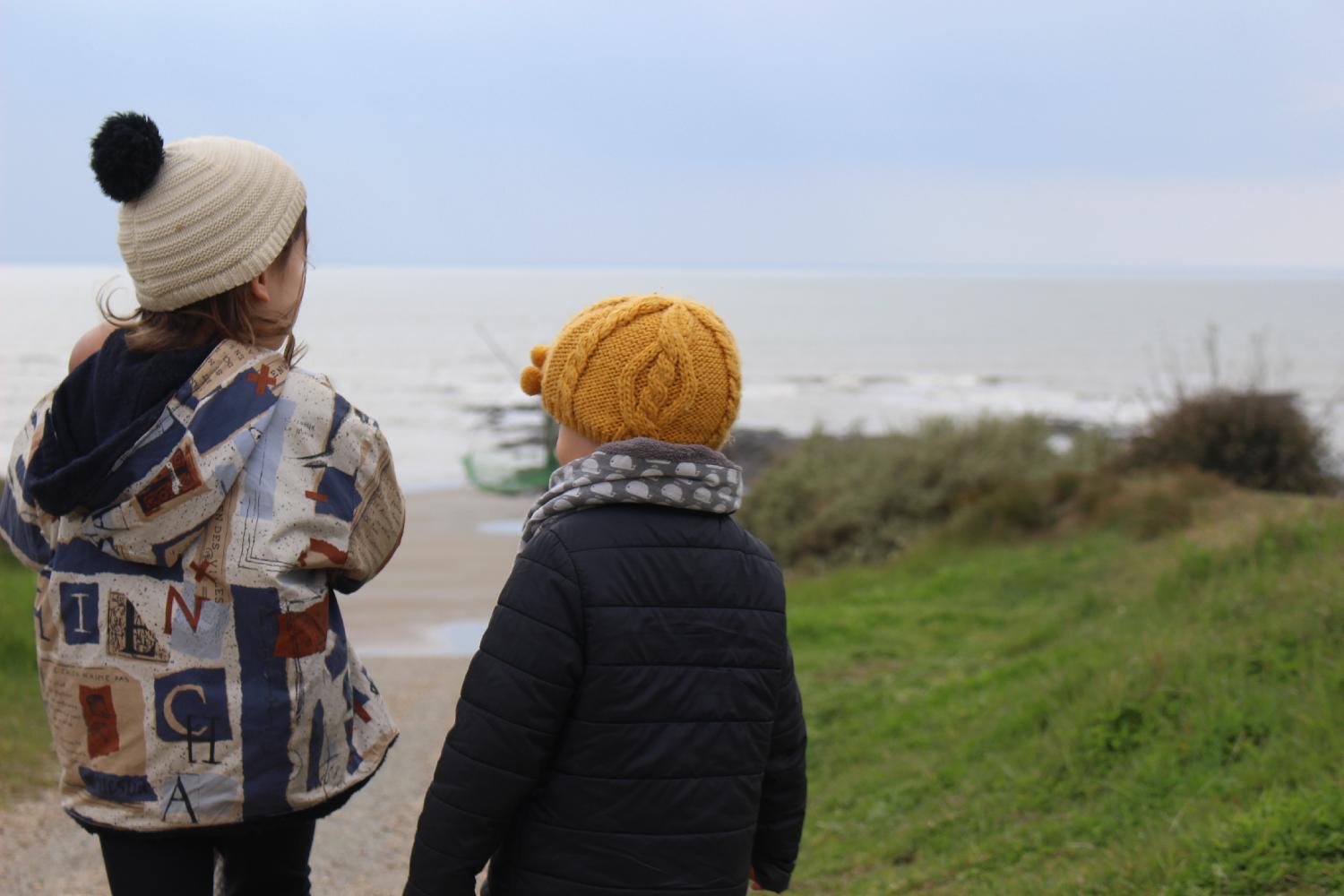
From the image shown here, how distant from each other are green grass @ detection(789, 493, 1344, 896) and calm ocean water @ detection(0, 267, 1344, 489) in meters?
2.21

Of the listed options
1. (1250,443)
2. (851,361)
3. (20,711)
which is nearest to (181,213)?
(20,711)

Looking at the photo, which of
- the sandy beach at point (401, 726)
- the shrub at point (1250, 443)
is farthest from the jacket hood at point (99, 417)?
the shrub at point (1250, 443)

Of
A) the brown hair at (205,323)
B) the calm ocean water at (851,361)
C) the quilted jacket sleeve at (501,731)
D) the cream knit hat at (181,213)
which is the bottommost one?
the calm ocean water at (851,361)

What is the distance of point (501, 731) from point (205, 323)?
91 centimetres

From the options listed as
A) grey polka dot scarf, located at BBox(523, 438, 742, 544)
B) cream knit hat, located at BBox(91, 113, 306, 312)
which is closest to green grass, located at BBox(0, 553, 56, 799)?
cream knit hat, located at BBox(91, 113, 306, 312)

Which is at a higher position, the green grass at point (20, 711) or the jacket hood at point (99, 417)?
the jacket hood at point (99, 417)

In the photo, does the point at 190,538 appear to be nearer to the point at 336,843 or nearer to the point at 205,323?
the point at 205,323

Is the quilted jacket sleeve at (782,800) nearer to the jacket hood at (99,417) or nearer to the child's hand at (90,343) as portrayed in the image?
the jacket hood at (99,417)

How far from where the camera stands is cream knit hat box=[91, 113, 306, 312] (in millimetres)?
2217

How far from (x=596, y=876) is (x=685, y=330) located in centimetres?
95

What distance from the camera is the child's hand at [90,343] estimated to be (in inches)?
89.3

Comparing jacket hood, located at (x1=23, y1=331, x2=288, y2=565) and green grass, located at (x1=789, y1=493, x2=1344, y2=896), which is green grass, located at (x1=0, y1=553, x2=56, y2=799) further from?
jacket hood, located at (x1=23, y1=331, x2=288, y2=565)

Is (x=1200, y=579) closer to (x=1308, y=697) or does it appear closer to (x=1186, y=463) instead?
(x=1308, y=697)

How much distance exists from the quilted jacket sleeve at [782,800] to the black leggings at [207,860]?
0.85m
